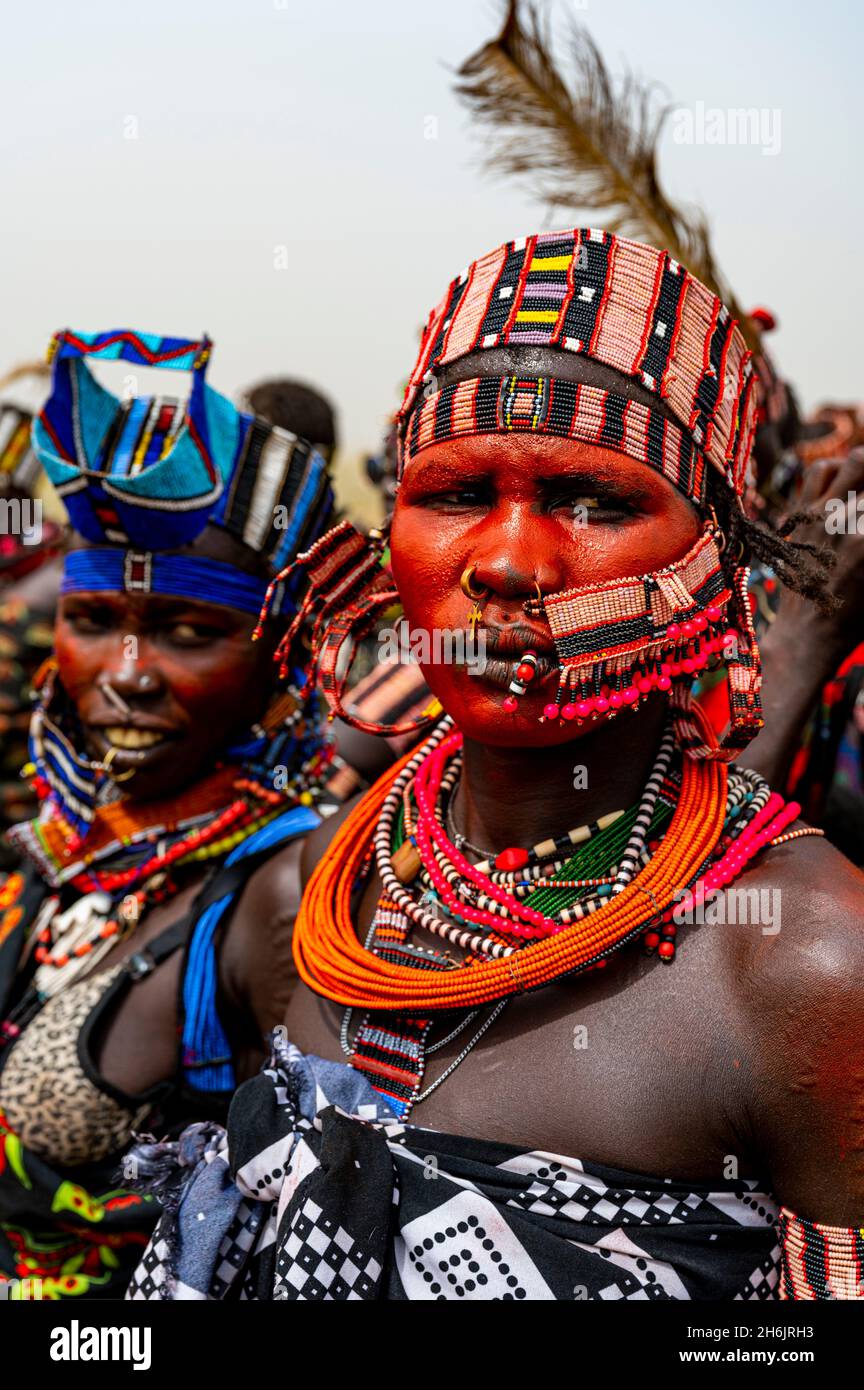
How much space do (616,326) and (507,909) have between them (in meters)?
0.93

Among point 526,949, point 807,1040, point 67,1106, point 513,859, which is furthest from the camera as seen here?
point 67,1106

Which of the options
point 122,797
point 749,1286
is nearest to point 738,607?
point 749,1286

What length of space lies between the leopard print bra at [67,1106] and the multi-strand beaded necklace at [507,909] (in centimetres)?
81

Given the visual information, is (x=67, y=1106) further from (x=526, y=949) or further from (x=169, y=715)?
(x=526, y=949)

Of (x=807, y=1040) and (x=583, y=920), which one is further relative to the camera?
(x=583, y=920)

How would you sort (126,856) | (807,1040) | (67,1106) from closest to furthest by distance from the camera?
(807,1040)
(67,1106)
(126,856)

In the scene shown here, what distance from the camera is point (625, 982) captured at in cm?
202

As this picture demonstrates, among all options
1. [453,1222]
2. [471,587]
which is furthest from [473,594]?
[453,1222]

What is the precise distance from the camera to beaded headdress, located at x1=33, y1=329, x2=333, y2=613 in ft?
10.1

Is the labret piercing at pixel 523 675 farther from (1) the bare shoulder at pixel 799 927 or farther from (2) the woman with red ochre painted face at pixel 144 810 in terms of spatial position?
(2) the woman with red ochre painted face at pixel 144 810

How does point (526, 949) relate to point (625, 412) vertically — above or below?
below

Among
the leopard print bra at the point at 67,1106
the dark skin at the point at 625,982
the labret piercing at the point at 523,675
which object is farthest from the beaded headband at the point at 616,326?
the leopard print bra at the point at 67,1106

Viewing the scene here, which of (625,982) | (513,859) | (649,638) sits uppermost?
(649,638)

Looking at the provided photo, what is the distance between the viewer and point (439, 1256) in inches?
76.9
